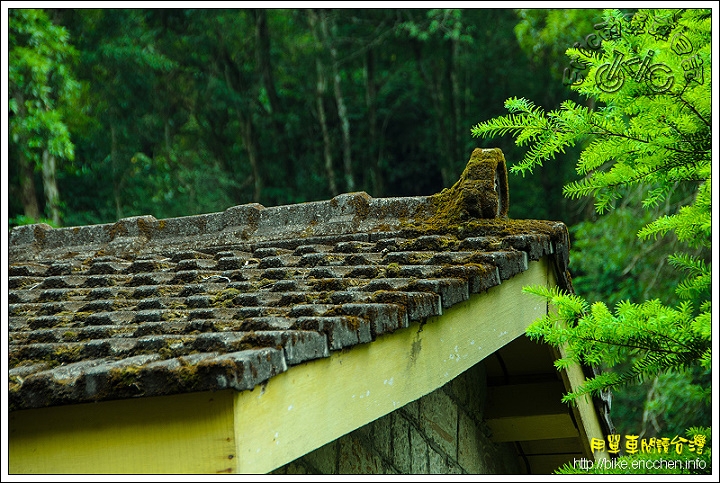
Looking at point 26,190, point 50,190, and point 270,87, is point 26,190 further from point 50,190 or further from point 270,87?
point 270,87

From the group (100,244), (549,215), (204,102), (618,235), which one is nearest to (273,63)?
(204,102)

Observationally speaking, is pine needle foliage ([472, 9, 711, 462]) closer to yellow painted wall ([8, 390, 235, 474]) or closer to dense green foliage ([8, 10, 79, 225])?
yellow painted wall ([8, 390, 235, 474])

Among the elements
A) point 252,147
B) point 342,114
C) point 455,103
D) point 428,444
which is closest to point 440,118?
point 455,103

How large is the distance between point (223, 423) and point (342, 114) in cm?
1755

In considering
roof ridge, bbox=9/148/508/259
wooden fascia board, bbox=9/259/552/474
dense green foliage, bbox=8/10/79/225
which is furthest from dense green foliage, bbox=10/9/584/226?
wooden fascia board, bbox=9/259/552/474

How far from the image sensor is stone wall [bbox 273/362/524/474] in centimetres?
259

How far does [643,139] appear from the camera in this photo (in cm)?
223

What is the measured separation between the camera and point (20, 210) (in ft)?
47.5

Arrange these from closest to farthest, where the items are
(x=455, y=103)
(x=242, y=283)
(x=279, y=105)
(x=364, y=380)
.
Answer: (x=364, y=380) < (x=242, y=283) < (x=455, y=103) < (x=279, y=105)

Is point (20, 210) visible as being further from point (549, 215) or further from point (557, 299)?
point (557, 299)

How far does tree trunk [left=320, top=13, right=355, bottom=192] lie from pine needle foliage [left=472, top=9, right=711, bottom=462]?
1605cm

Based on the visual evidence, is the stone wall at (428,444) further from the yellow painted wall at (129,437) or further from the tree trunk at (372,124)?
the tree trunk at (372,124)

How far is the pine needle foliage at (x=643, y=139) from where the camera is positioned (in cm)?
212

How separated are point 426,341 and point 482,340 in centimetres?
38
